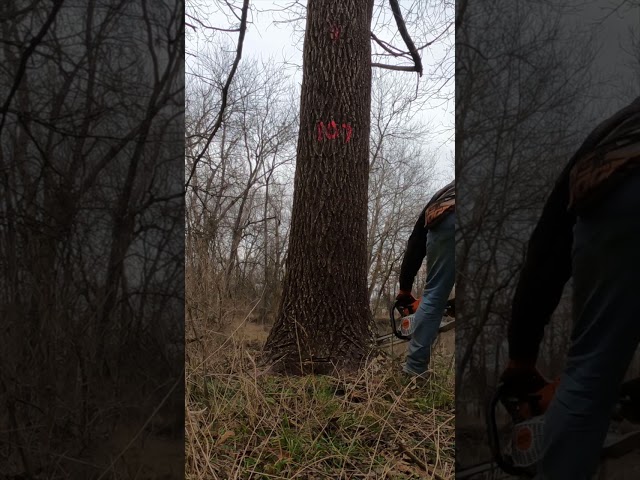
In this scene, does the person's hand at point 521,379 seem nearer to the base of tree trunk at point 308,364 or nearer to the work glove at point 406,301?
the base of tree trunk at point 308,364

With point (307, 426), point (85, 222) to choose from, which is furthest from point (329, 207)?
point (85, 222)

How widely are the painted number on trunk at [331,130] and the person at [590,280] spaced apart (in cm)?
301

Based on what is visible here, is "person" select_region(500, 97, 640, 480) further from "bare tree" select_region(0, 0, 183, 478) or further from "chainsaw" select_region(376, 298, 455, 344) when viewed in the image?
"chainsaw" select_region(376, 298, 455, 344)

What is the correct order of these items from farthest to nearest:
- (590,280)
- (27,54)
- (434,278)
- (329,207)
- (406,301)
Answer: (406,301) → (329,207) → (434,278) → (27,54) → (590,280)

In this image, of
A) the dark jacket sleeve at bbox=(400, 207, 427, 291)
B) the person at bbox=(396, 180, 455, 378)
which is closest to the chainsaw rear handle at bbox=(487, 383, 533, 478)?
the person at bbox=(396, 180, 455, 378)

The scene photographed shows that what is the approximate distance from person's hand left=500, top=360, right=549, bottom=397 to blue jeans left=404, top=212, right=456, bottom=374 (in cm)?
223

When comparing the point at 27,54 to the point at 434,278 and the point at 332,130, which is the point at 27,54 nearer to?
the point at 434,278

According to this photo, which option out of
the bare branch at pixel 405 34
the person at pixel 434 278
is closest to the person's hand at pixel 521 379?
the person at pixel 434 278

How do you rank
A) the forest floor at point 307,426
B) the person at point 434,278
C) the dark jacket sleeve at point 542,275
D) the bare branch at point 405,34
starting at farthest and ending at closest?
the bare branch at point 405,34 < the person at point 434,278 < the forest floor at point 307,426 < the dark jacket sleeve at point 542,275

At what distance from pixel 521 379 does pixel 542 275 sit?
0.24m

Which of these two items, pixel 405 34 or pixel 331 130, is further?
pixel 405 34

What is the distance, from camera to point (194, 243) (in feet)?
13.8

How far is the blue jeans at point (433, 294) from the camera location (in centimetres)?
344

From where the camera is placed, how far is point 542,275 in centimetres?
118
